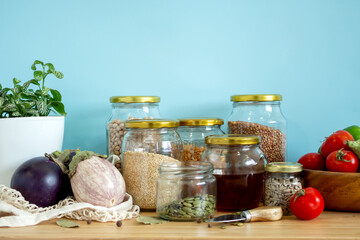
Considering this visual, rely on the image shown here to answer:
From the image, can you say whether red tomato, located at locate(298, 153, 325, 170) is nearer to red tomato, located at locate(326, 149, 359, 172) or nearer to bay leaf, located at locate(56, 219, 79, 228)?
red tomato, located at locate(326, 149, 359, 172)

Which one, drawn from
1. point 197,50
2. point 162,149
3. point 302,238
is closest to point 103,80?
point 197,50

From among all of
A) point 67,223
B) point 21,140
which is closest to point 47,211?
point 67,223

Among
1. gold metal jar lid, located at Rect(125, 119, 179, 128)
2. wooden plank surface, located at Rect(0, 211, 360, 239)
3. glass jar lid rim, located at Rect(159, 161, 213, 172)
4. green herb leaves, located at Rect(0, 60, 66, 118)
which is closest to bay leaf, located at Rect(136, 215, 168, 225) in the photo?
wooden plank surface, located at Rect(0, 211, 360, 239)

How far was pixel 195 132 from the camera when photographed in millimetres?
1314

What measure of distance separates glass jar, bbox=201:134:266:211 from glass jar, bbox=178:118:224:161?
15 cm

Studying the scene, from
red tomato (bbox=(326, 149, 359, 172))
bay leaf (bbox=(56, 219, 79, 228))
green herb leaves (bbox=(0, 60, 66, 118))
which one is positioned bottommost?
bay leaf (bbox=(56, 219, 79, 228))

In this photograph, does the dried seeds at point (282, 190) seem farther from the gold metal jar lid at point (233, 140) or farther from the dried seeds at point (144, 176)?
the dried seeds at point (144, 176)

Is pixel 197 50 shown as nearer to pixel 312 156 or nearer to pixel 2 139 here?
pixel 312 156

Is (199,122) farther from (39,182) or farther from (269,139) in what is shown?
(39,182)

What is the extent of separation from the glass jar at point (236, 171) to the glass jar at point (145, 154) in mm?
123

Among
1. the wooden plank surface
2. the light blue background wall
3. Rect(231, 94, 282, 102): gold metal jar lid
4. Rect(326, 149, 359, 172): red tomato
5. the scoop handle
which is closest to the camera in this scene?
the wooden plank surface

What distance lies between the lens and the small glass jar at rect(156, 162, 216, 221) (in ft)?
3.34

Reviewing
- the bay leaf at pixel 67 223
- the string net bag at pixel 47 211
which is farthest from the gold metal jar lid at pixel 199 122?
the bay leaf at pixel 67 223

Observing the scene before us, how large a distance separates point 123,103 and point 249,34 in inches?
19.9
